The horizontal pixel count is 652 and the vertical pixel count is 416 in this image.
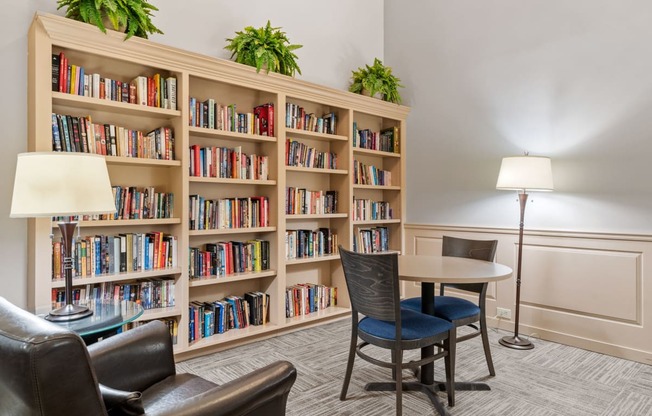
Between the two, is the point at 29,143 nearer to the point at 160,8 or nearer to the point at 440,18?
A: the point at 160,8

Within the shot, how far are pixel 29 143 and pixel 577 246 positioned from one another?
13.3ft

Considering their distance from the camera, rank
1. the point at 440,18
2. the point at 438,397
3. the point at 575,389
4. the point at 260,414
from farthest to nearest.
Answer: the point at 440,18 < the point at 575,389 < the point at 438,397 < the point at 260,414

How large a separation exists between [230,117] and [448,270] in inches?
81.3

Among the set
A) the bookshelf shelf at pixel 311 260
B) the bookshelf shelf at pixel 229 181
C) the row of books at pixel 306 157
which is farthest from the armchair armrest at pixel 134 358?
the row of books at pixel 306 157

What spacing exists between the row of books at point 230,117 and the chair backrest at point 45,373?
2286mm

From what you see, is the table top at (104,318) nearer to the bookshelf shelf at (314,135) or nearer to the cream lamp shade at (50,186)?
the cream lamp shade at (50,186)

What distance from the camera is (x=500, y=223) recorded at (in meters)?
3.80

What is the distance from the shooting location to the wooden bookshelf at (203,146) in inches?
93.6

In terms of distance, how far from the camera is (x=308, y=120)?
12.4 feet

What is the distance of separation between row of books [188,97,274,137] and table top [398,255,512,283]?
1626 mm

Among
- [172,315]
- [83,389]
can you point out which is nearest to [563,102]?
[172,315]

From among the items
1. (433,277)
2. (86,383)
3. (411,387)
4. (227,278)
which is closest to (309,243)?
(227,278)

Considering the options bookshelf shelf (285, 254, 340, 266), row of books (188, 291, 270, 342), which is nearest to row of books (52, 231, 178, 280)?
row of books (188, 291, 270, 342)

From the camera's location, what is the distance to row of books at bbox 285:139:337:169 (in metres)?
3.62
